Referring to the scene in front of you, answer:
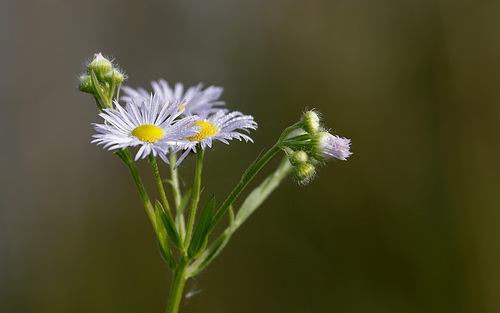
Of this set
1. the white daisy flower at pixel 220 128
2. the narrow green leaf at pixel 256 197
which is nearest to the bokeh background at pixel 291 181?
the narrow green leaf at pixel 256 197

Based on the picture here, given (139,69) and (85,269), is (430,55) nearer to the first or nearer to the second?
(139,69)

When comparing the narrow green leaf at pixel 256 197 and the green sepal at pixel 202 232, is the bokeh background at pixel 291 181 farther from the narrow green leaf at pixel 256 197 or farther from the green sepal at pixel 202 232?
the green sepal at pixel 202 232

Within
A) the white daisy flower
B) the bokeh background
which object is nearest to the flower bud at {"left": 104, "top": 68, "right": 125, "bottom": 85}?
the white daisy flower

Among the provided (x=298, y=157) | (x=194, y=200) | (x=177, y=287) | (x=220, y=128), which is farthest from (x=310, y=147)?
(x=177, y=287)

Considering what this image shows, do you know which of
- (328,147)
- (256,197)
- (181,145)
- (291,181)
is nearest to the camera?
(181,145)

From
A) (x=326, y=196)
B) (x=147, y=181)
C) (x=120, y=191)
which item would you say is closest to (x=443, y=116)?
(x=326, y=196)

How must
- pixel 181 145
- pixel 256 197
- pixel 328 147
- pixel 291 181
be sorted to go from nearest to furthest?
pixel 181 145 < pixel 328 147 < pixel 256 197 < pixel 291 181

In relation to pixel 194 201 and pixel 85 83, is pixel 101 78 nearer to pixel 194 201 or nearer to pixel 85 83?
pixel 85 83
